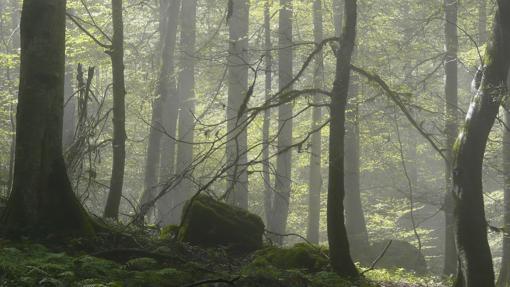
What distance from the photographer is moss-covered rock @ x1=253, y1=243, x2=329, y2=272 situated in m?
9.33

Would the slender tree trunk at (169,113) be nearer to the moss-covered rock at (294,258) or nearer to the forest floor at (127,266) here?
the moss-covered rock at (294,258)

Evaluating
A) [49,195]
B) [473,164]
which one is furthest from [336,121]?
[49,195]

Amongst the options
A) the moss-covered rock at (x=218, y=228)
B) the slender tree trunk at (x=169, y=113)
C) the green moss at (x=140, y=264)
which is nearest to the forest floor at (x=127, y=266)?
the green moss at (x=140, y=264)

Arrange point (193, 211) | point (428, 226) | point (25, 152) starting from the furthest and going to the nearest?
point (428, 226) < point (193, 211) < point (25, 152)

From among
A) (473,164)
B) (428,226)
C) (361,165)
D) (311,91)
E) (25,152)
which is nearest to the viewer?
(25,152)

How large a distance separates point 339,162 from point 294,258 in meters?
1.96

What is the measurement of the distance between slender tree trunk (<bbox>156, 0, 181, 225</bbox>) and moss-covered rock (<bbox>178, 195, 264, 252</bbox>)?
39.7 feet

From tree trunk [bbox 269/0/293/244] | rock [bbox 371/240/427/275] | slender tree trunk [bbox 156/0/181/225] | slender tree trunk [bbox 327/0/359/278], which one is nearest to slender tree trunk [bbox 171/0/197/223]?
slender tree trunk [bbox 156/0/181/225]

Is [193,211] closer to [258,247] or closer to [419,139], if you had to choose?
[258,247]

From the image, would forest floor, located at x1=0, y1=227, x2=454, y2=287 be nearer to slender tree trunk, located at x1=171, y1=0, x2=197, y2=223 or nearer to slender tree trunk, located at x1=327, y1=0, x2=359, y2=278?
slender tree trunk, located at x1=327, y1=0, x2=359, y2=278

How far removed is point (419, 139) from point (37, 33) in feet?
121

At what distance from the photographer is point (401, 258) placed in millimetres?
19719

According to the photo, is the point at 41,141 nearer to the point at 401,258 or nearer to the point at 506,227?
the point at 506,227

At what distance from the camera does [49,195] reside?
7.36m
